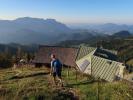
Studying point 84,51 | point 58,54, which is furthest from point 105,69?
point 58,54


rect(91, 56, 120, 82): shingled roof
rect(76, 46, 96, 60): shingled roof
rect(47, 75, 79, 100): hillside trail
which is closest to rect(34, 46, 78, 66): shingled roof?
rect(76, 46, 96, 60): shingled roof

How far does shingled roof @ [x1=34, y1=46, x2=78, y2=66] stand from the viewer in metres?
45.5

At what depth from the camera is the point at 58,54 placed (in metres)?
47.4

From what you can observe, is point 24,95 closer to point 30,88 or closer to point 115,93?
point 30,88

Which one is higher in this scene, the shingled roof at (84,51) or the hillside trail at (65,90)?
the shingled roof at (84,51)

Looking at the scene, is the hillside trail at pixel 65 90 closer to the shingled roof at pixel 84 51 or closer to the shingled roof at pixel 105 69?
the shingled roof at pixel 105 69

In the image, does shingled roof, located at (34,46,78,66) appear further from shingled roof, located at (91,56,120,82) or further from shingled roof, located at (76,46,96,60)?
shingled roof, located at (91,56,120,82)

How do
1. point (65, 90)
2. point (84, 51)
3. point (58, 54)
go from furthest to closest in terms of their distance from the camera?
point (58, 54) → point (84, 51) → point (65, 90)

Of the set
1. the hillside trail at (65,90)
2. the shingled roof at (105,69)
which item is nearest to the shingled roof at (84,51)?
the shingled roof at (105,69)

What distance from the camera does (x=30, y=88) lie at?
50.3ft

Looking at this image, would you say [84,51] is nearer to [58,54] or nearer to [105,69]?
[58,54]

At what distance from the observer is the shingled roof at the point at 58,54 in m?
45.5

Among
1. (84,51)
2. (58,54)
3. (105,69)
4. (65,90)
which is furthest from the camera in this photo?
(58,54)

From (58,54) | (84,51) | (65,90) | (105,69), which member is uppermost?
(84,51)
